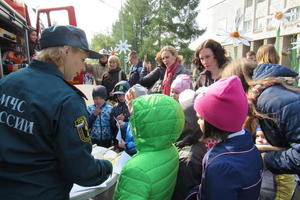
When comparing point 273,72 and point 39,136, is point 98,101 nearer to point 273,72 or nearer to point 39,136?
point 39,136

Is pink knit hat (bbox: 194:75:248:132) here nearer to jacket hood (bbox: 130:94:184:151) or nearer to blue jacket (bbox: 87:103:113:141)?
jacket hood (bbox: 130:94:184:151)

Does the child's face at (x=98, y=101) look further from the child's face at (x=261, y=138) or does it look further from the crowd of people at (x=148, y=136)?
the child's face at (x=261, y=138)

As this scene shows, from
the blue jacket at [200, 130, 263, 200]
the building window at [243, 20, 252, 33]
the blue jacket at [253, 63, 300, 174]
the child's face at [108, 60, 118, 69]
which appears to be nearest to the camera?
the blue jacket at [200, 130, 263, 200]

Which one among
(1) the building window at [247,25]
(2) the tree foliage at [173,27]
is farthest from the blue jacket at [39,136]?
(1) the building window at [247,25]

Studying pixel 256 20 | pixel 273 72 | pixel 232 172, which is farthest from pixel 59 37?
pixel 256 20

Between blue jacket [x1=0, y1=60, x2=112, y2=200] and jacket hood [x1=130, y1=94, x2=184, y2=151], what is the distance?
28 cm

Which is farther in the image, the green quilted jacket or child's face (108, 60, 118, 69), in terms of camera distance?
child's face (108, 60, 118, 69)

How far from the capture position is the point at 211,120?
123 cm

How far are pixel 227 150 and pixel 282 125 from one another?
0.47 metres

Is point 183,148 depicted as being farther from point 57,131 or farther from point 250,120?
point 57,131

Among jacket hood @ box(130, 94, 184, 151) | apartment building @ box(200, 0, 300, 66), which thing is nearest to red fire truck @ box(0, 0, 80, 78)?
jacket hood @ box(130, 94, 184, 151)

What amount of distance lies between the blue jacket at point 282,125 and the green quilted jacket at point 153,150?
0.54 meters

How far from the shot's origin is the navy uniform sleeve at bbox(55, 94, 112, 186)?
3.69 feet

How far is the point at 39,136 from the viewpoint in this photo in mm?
1138
